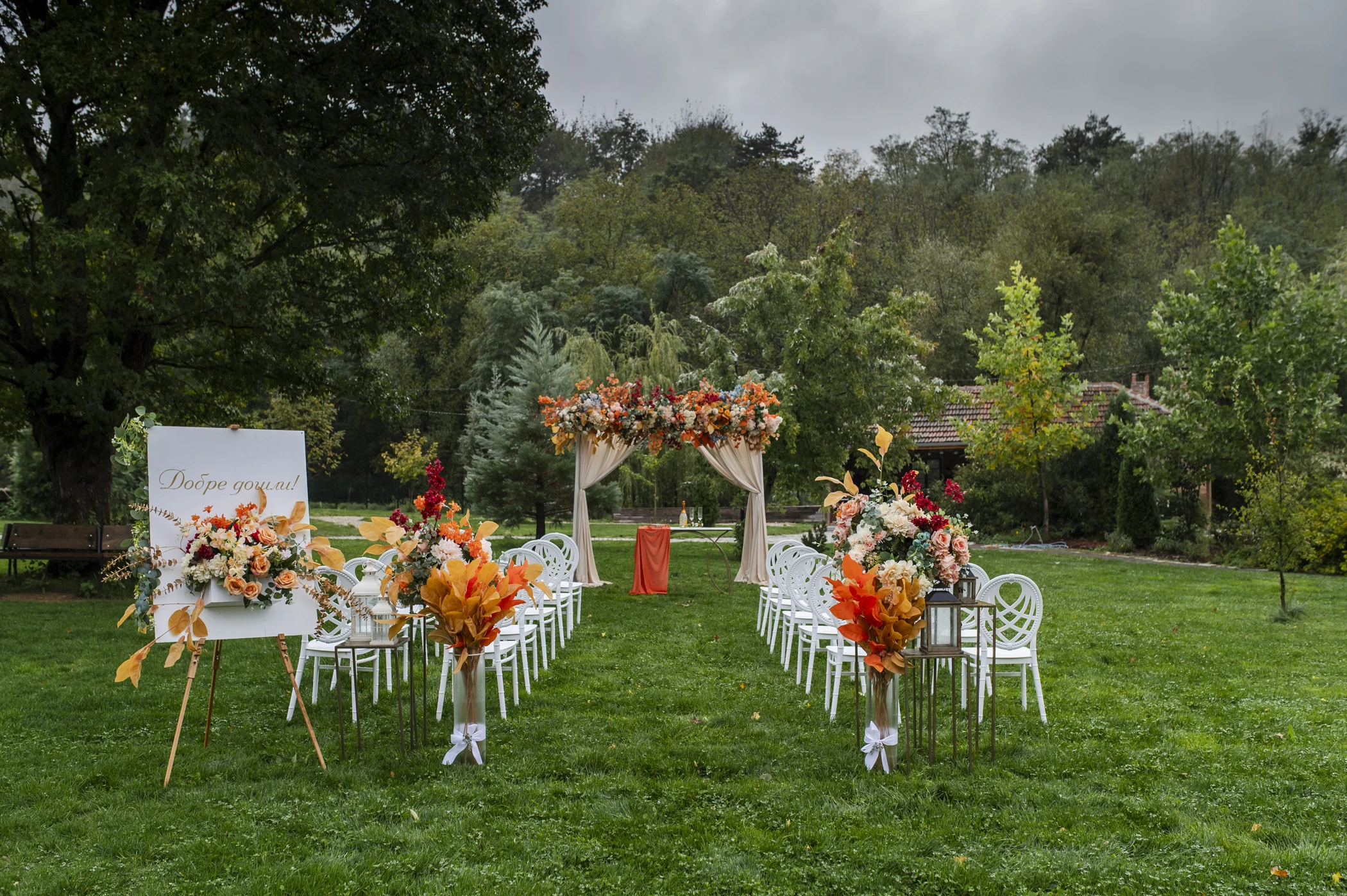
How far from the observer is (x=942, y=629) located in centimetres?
509

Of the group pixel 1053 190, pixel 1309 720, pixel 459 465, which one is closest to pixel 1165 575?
pixel 1309 720

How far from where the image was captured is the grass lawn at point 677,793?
378 centimetres

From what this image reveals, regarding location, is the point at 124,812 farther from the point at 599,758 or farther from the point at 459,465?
the point at 459,465

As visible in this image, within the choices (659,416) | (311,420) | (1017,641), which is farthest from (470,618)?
(311,420)

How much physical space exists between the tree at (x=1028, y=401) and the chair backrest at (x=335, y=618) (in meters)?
17.3

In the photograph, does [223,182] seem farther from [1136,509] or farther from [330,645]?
[1136,509]

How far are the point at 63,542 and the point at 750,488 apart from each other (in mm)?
9087

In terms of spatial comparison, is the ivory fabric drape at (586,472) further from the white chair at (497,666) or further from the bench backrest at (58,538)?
the white chair at (497,666)

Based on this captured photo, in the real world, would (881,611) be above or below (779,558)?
above

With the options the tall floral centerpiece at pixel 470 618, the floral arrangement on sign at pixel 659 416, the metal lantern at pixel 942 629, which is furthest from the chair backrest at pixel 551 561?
the metal lantern at pixel 942 629

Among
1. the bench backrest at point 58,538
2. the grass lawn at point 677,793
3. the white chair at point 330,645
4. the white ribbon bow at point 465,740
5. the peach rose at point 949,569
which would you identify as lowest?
the grass lawn at point 677,793

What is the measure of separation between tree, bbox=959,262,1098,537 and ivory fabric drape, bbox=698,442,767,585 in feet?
31.2

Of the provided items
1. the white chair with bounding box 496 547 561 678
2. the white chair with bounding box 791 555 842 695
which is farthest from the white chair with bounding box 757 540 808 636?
the white chair with bounding box 496 547 561 678

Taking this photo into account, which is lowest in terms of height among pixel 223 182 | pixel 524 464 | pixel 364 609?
pixel 364 609
